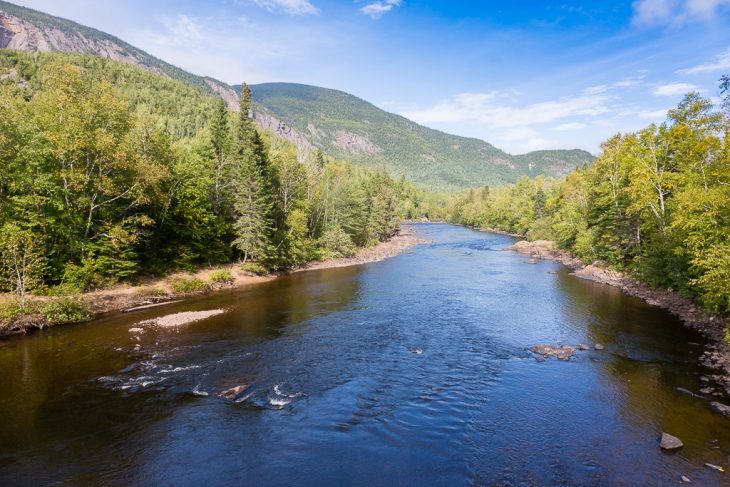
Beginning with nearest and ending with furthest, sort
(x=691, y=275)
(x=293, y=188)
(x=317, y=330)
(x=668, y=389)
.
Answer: (x=668, y=389)
(x=317, y=330)
(x=691, y=275)
(x=293, y=188)

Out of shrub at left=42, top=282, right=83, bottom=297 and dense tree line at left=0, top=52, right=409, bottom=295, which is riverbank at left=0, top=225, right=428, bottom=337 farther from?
dense tree line at left=0, top=52, right=409, bottom=295

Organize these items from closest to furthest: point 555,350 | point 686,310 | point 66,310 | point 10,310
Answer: point 555,350, point 10,310, point 66,310, point 686,310

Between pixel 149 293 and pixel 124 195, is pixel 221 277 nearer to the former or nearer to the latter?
pixel 149 293

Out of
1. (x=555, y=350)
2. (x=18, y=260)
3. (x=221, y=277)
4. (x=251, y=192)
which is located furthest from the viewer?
(x=251, y=192)

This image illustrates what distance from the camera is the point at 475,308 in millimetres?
32500

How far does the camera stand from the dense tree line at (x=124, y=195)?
2888 centimetres

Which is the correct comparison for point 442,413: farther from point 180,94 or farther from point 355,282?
point 180,94

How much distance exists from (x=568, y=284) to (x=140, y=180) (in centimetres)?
3987

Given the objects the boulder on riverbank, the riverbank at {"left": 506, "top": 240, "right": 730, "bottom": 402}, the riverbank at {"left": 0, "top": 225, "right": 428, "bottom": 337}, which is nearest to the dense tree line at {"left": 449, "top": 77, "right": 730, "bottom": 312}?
the riverbank at {"left": 506, "top": 240, "right": 730, "bottom": 402}

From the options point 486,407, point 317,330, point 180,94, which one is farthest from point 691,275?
point 180,94

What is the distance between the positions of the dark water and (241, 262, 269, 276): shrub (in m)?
13.3

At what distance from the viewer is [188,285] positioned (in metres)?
37.5

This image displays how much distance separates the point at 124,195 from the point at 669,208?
4427 cm

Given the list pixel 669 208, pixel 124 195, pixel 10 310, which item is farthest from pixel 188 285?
pixel 669 208
